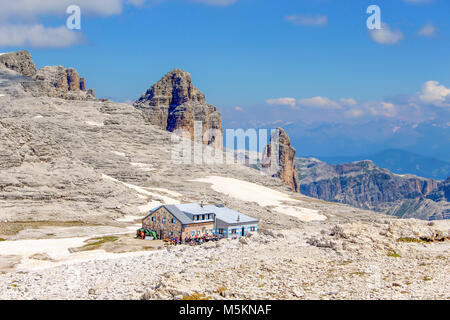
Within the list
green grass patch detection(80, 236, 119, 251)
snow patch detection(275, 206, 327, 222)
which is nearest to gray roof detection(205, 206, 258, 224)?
green grass patch detection(80, 236, 119, 251)

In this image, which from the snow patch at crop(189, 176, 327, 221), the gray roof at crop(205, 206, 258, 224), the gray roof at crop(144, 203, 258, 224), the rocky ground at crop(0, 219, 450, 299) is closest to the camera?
the rocky ground at crop(0, 219, 450, 299)

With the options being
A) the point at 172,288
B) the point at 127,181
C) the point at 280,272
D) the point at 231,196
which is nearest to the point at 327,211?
the point at 231,196

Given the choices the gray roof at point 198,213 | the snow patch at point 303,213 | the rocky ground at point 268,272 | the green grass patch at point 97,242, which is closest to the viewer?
the rocky ground at point 268,272

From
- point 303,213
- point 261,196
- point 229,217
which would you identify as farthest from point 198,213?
point 261,196

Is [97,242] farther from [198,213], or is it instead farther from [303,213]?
[303,213]

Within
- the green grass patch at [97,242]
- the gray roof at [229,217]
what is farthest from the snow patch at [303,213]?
the green grass patch at [97,242]

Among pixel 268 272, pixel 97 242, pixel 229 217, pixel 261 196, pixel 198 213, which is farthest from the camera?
pixel 261 196

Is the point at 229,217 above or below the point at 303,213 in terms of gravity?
above

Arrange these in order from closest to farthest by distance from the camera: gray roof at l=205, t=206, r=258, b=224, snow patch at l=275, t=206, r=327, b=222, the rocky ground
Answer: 1. the rocky ground
2. gray roof at l=205, t=206, r=258, b=224
3. snow patch at l=275, t=206, r=327, b=222

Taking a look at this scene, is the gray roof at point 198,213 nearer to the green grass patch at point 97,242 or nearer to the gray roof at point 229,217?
the gray roof at point 229,217

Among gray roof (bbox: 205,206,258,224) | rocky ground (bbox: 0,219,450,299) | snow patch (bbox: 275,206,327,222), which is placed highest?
gray roof (bbox: 205,206,258,224)

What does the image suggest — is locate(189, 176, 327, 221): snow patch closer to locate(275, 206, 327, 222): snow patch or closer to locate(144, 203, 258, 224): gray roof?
locate(275, 206, 327, 222): snow patch

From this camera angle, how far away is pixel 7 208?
8538cm
